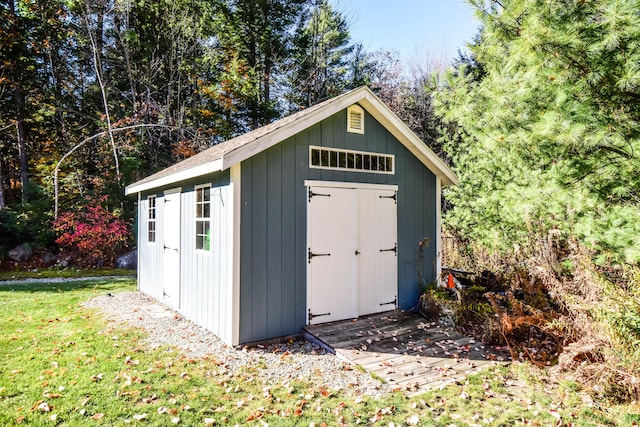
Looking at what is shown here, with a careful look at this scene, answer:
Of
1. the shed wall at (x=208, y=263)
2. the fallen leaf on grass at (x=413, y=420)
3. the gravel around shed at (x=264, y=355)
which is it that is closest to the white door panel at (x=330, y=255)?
the gravel around shed at (x=264, y=355)

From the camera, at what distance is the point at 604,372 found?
11.8ft

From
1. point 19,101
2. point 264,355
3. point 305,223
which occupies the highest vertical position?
point 19,101

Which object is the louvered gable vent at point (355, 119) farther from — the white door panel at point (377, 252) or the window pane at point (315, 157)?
the white door panel at point (377, 252)

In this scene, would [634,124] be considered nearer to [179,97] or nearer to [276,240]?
[276,240]

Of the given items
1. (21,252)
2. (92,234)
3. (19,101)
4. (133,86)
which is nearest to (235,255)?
(92,234)

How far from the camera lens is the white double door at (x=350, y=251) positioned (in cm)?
559

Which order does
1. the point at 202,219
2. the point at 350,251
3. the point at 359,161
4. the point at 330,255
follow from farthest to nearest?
the point at 359,161
the point at 350,251
the point at 202,219
the point at 330,255

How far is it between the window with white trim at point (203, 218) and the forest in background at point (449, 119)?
3.88 m

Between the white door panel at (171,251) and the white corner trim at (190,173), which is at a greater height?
the white corner trim at (190,173)

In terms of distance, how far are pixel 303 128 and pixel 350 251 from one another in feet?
6.75

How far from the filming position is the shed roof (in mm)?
4762

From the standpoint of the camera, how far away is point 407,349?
15.9 feet

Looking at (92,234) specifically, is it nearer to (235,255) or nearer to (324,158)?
(235,255)

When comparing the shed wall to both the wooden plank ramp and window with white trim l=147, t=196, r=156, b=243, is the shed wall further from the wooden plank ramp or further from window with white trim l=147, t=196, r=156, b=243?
the wooden plank ramp
